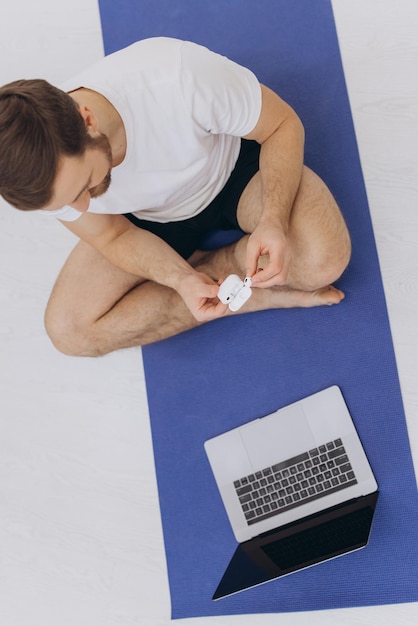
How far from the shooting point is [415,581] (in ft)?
4.47

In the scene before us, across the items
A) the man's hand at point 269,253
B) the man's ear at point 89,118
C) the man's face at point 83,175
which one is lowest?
the man's hand at point 269,253

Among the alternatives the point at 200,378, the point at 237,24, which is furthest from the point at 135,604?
the point at 237,24

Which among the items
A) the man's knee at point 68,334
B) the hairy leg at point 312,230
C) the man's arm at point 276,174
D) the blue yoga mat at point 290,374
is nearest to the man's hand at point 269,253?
the man's arm at point 276,174

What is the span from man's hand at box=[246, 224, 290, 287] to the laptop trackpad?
42cm

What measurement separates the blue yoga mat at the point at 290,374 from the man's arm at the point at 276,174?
0.29 metres

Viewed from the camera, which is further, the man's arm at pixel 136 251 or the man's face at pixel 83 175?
the man's arm at pixel 136 251

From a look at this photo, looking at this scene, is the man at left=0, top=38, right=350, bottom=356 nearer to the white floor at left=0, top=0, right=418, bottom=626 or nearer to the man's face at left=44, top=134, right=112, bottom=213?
the man's face at left=44, top=134, right=112, bottom=213

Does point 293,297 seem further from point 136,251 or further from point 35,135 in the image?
point 35,135

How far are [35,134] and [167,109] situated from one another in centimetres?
26

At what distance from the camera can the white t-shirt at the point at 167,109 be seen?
1104 millimetres

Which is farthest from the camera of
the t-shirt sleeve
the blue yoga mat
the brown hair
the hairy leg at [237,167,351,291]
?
the blue yoga mat

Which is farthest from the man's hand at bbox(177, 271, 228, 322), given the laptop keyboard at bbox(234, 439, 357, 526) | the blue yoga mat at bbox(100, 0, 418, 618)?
the laptop keyboard at bbox(234, 439, 357, 526)

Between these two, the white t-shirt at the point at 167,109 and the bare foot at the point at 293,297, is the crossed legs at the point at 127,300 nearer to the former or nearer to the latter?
the bare foot at the point at 293,297

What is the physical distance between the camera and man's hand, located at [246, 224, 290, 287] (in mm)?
1109
